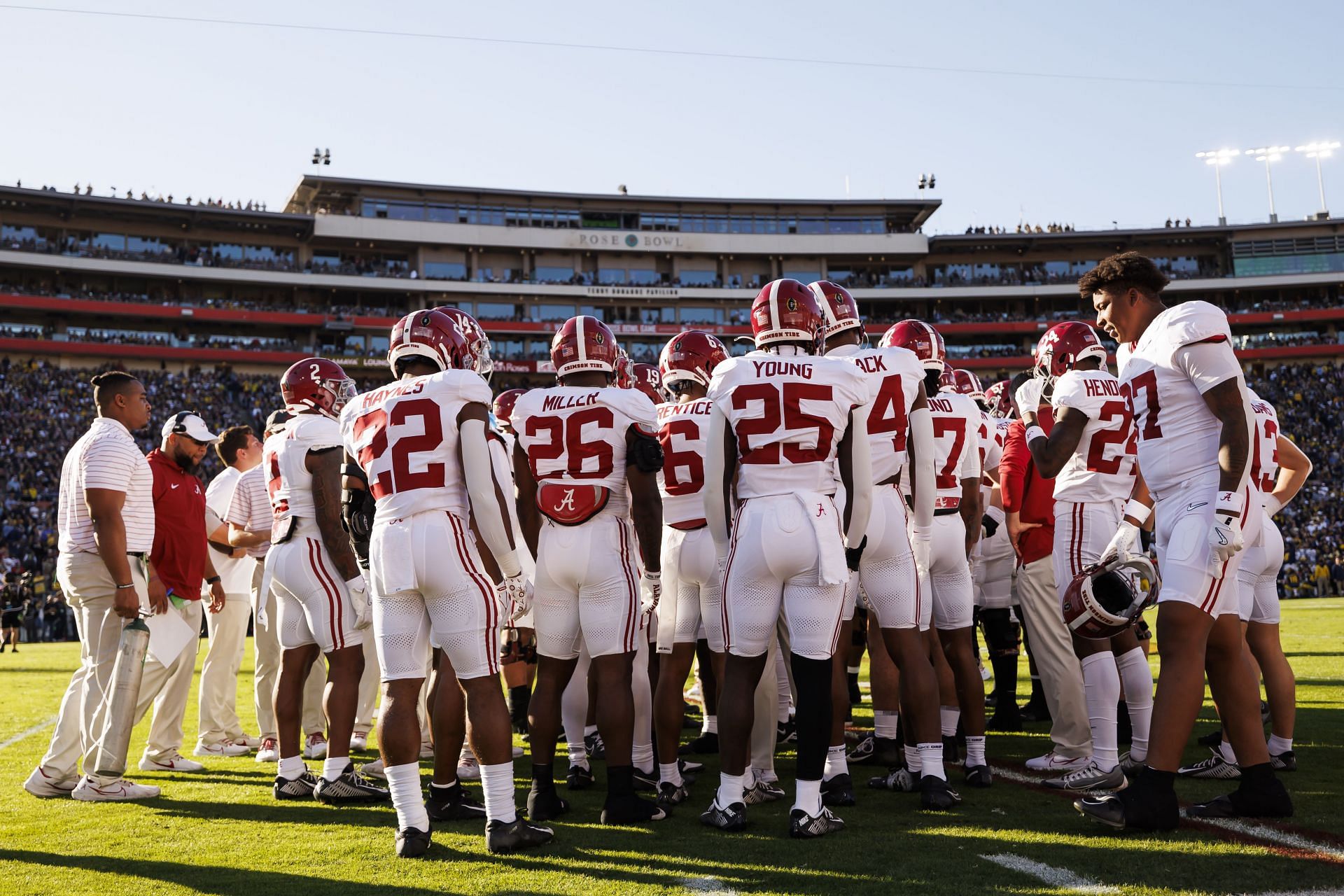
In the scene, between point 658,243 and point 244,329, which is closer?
point 244,329

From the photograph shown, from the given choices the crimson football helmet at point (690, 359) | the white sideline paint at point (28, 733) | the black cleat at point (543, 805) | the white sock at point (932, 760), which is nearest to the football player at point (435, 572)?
the black cleat at point (543, 805)

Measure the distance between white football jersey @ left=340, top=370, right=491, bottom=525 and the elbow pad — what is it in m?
0.80

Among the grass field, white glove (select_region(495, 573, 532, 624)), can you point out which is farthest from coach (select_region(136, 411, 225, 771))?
white glove (select_region(495, 573, 532, 624))

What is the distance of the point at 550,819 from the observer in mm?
5113

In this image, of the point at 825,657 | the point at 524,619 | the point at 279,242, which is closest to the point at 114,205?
the point at 279,242

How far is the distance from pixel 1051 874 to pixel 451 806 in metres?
2.94

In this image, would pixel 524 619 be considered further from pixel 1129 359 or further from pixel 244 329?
pixel 244 329

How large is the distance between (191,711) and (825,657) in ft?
23.8

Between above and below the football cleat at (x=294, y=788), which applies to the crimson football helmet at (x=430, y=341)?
above

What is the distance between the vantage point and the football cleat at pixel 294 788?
18.9 feet

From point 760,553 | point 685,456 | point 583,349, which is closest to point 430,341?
point 583,349

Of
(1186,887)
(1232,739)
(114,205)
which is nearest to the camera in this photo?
(1186,887)

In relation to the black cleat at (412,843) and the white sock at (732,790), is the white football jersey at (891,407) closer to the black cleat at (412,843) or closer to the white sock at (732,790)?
the white sock at (732,790)

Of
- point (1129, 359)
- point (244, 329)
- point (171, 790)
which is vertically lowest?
point (171, 790)
